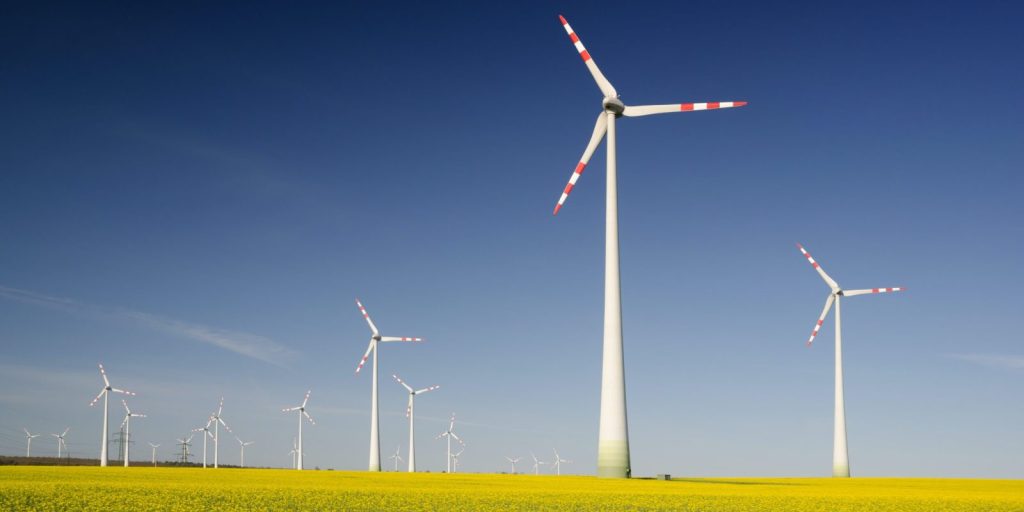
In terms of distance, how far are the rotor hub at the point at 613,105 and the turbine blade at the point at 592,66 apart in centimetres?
63

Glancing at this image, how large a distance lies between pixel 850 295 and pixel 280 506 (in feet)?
311

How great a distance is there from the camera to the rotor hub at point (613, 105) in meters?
66.0

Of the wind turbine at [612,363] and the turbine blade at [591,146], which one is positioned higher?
the turbine blade at [591,146]

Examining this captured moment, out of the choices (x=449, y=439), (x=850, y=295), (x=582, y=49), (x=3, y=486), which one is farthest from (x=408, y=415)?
(x=3, y=486)

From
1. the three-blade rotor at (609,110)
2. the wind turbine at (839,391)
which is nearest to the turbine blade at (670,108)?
the three-blade rotor at (609,110)

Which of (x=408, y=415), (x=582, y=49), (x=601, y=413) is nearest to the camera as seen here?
(x=601, y=413)

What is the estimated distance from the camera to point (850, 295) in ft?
364

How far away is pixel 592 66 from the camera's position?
6956 cm

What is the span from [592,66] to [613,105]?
503cm

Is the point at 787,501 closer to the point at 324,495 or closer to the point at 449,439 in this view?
the point at 324,495

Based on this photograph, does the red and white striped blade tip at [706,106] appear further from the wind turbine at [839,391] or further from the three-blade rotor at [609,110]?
the wind turbine at [839,391]

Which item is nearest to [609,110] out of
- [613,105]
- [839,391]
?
[613,105]

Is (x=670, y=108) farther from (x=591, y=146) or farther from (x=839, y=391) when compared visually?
(x=839, y=391)

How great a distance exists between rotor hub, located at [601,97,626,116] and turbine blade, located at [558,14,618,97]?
0.63m
